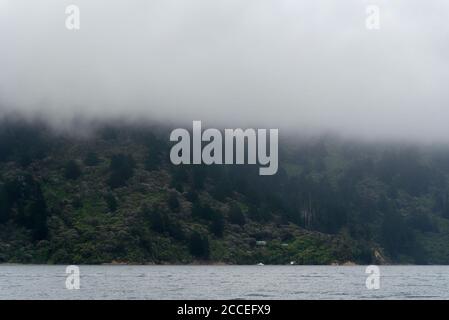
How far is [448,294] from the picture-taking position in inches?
6762
